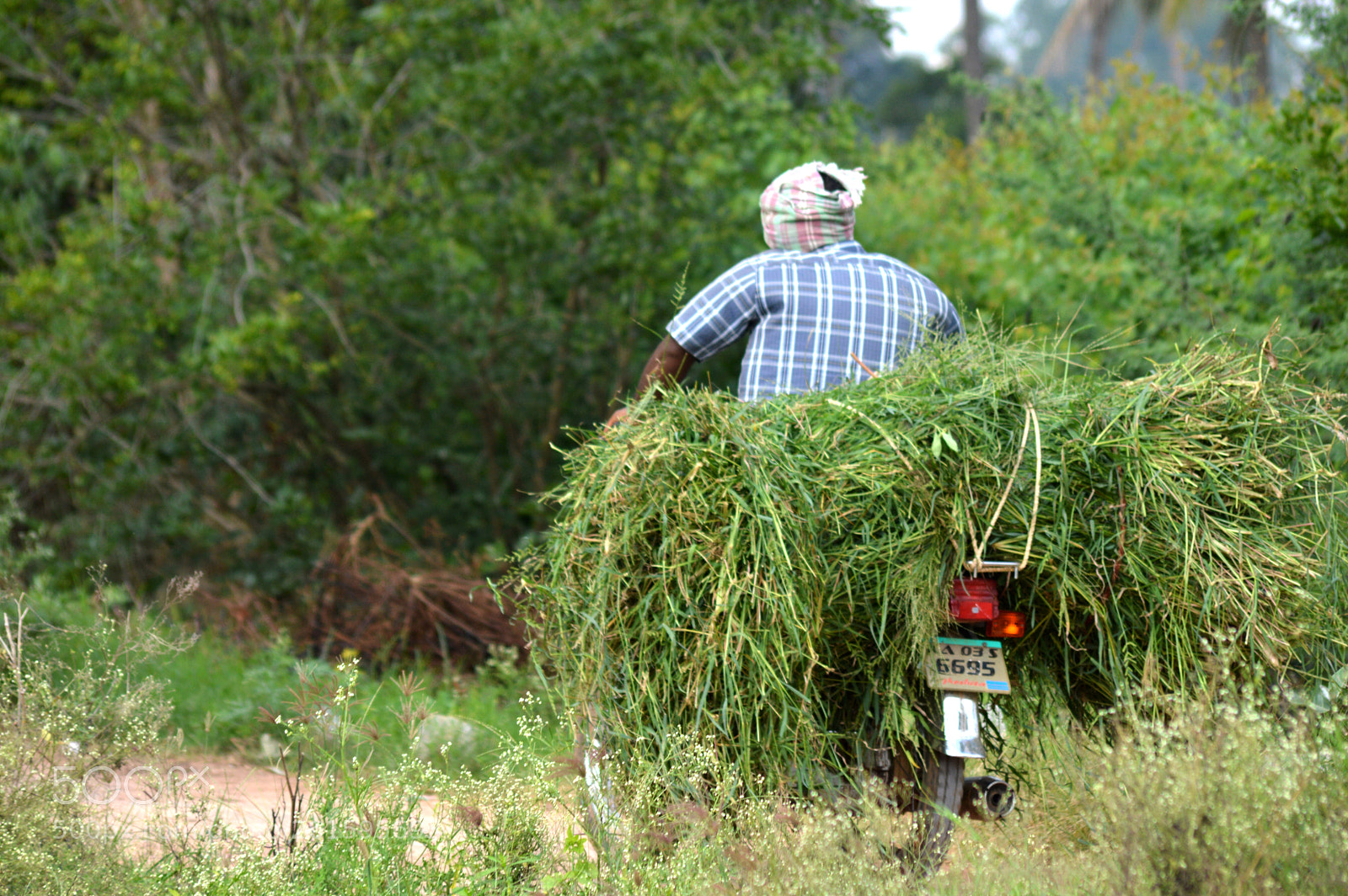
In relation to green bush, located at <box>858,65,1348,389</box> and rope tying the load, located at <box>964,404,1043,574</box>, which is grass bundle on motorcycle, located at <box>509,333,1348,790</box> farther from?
green bush, located at <box>858,65,1348,389</box>

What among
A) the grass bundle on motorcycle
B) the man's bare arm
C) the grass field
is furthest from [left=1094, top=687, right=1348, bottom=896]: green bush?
the man's bare arm

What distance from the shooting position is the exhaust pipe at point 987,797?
10.7 ft

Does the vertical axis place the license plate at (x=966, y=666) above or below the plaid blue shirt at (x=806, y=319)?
below

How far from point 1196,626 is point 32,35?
27.7 feet

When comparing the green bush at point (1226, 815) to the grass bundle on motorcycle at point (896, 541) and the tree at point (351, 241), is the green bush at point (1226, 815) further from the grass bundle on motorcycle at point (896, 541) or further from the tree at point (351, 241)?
the tree at point (351, 241)

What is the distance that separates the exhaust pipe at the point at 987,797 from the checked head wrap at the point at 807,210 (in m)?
1.64

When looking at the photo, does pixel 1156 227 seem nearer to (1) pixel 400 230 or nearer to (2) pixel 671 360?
(2) pixel 671 360

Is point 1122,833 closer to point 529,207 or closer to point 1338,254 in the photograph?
point 1338,254

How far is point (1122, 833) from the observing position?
2.54 meters

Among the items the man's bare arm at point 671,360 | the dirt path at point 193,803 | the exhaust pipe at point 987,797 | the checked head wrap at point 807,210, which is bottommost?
the dirt path at point 193,803

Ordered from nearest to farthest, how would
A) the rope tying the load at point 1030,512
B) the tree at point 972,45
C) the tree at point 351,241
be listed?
the rope tying the load at point 1030,512 < the tree at point 351,241 < the tree at point 972,45

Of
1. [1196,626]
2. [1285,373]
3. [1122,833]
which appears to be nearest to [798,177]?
[1285,373]

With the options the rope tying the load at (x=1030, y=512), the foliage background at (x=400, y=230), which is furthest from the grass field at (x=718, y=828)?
the foliage background at (x=400, y=230)

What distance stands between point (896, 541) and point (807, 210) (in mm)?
1299
